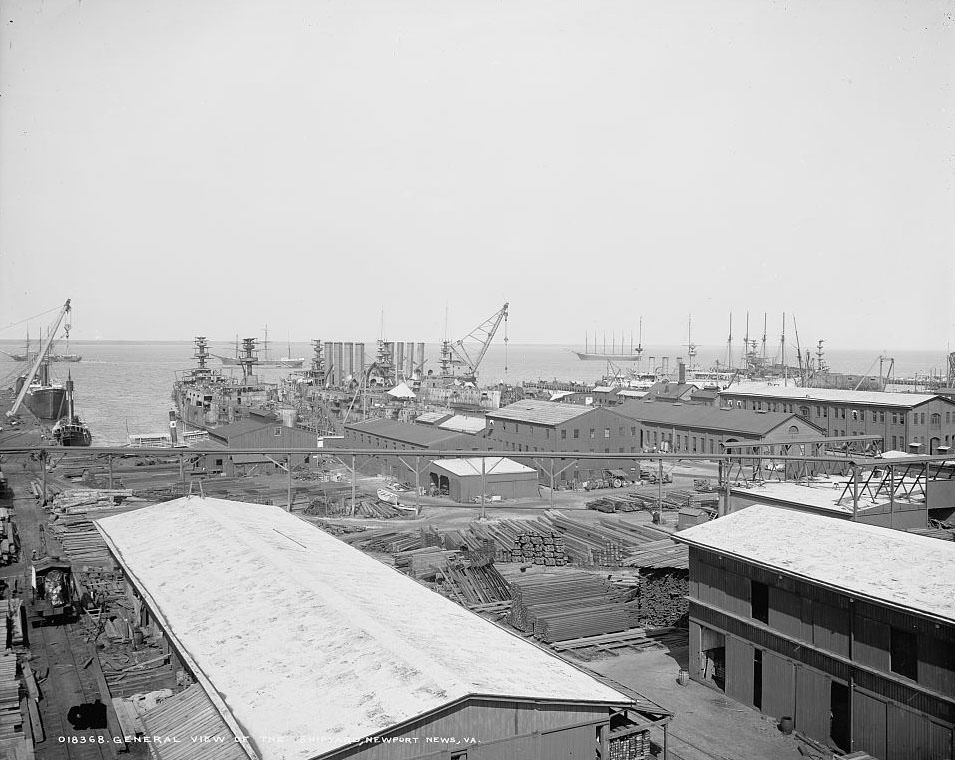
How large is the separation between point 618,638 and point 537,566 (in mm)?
3467

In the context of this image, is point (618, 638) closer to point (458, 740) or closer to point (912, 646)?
point (912, 646)

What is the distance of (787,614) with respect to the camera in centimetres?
1173

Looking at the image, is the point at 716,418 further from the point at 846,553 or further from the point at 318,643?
the point at 318,643

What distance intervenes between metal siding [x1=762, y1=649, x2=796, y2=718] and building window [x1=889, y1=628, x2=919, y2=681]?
171 cm

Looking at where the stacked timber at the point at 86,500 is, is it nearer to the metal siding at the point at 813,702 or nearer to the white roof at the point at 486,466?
the white roof at the point at 486,466

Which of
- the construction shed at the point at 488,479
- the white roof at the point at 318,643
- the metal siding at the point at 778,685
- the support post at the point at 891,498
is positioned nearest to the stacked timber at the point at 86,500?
the construction shed at the point at 488,479

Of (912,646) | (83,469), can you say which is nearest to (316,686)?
(912,646)

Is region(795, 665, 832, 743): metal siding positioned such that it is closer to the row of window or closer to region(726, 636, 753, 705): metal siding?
region(726, 636, 753, 705): metal siding

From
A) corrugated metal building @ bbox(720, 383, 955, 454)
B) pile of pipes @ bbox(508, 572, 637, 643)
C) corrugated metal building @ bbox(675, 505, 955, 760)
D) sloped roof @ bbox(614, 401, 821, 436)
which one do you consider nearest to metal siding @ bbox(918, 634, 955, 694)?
corrugated metal building @ bbox(675, 505, 955, 760)

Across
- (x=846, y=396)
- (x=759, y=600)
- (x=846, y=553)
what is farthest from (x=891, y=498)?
(x=846, y=396)

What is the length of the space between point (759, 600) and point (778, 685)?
49.2 inches

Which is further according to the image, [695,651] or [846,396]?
[846,396]

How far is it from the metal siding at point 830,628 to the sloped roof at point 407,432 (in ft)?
79.7

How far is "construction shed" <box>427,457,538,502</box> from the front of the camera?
2983cm
